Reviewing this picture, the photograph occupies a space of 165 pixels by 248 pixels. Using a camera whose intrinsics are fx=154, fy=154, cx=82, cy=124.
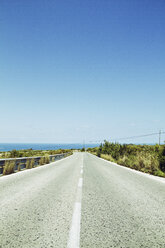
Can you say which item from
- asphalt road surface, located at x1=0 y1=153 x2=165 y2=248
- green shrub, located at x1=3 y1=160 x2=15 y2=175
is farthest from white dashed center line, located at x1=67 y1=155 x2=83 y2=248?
green shrub, located at x1=3 y1=160 x2=15 y2=175

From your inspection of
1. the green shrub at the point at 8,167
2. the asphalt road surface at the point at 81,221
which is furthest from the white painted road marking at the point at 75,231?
the green shrub at the point at 8,167

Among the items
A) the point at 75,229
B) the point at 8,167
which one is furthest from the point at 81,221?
the point at 8,167

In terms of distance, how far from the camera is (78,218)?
10.0 feet

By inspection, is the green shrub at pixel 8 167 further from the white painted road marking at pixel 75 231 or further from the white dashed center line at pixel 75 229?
the white painted road marking at pixel 75 231

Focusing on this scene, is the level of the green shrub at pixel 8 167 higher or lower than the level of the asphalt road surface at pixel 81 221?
lower

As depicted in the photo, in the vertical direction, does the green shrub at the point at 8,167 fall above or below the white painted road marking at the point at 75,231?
below

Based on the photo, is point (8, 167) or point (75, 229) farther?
point (8, 167)

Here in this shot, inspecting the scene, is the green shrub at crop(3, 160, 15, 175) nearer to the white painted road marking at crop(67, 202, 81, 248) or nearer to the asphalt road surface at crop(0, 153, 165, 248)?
the asphalt road surface at crop(0, 153, 165, 248)

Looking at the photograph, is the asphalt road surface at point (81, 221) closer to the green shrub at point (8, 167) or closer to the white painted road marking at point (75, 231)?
the white painted road marking at point (75, 231)

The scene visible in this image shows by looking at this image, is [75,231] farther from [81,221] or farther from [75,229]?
[81,221]

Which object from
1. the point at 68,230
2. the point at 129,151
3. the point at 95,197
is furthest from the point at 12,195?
the point at 129,151

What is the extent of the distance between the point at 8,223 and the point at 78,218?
1.29 metres

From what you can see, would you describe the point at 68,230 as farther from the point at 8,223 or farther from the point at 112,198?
the point at 112,198

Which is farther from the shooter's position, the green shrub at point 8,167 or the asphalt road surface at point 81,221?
the green shrub at point 8,167
